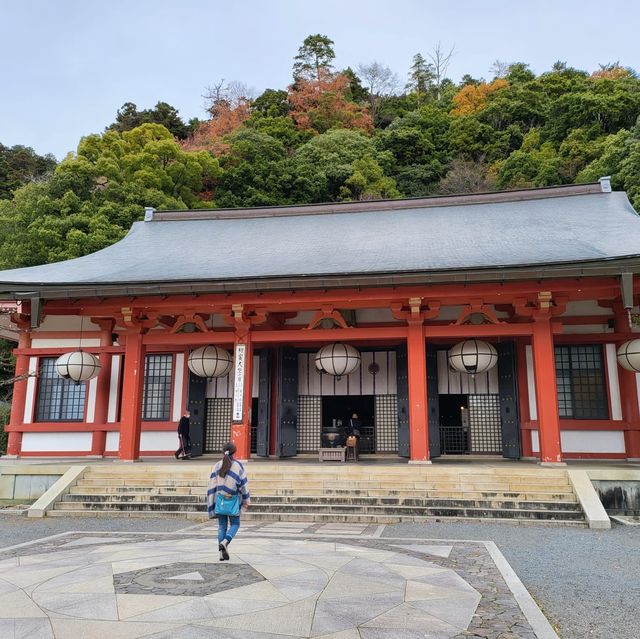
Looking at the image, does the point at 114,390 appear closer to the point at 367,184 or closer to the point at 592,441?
the point at 592,441

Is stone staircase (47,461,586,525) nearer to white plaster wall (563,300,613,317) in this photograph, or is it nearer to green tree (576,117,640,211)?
white plaster wall (563,300,613,317)

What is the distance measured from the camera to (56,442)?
46.9 feet

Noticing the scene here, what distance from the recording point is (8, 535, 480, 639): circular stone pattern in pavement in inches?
152

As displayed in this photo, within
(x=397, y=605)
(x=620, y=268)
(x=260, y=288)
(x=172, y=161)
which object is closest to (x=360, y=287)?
(x=260, y=288)

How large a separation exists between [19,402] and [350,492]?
9.46 metres

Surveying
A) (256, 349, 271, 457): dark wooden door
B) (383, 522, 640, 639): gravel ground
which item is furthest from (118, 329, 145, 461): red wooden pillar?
(383, 522, 640, 639): gravel ground

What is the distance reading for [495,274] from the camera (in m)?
10.3

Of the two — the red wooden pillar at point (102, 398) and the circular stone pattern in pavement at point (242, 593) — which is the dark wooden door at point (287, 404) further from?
the circular stone pattern in pavement at point (242, 593)

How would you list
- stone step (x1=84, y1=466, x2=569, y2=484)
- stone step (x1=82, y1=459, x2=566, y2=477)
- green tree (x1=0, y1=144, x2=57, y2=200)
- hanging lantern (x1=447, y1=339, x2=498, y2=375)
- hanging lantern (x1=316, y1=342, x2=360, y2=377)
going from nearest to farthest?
stone step (x1=84, y1=466, x2=569, y2=484), stone step (x1=82, y1=459, x2=566, y2=477), hanging lantern (x1=447, y1=339, x2=498, y2=375), hanging lantern (x1=316, y1=342, x2=360, y2=377), green tree (x1=0, y1=144, x2=57, y2=200)

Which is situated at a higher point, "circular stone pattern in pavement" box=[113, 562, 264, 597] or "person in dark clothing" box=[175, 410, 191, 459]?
"person in dark clothing" box=[175, 410, 191, 459]

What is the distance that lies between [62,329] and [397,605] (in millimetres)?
12916

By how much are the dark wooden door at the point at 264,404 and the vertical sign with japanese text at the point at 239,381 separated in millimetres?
2133

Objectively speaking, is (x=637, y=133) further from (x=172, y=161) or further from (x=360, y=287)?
(x=172, y=161)

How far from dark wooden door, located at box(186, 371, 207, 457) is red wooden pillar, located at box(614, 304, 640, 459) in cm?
1018
